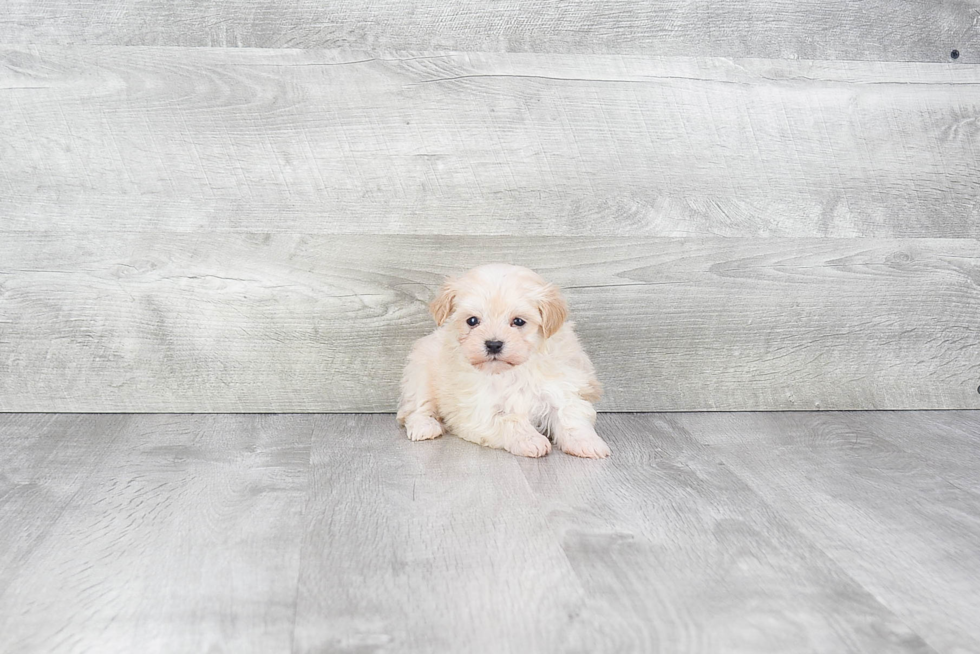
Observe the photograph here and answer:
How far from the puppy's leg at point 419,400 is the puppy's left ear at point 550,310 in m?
0.28

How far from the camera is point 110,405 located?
72.4 inches

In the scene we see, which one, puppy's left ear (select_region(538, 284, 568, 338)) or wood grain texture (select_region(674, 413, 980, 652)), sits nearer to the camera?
wood grain texture (select_region(674, 413, 980, 652))

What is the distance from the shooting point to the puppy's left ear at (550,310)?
158cm

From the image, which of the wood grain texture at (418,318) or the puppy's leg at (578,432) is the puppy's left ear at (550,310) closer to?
the puppy's leg at (578,432)

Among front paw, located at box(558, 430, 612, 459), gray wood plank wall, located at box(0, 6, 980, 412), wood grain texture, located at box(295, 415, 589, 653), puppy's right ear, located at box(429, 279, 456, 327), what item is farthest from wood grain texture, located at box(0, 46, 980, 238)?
wood grain texture, located at box(295, 415, 589, 653)

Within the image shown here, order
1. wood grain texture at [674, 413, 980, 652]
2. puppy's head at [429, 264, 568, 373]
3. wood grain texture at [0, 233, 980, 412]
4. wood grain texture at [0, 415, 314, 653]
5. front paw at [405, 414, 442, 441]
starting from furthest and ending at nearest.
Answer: wood grain texture at [0, 233, 980, 412], front paw at [405, 414, 442, 441], puppy's head at [429, 264, 568, 373], wood grain texture at [674, 413, 980, 652], wood grain texture at [0, 415, 314, 653]

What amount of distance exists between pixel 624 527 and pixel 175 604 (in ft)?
2.03

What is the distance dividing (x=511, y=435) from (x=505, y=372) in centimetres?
12

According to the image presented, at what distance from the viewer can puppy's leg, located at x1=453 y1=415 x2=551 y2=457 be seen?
5.24ft

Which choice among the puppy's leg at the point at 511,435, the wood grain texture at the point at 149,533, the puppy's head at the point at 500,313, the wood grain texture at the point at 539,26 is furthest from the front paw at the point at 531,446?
the wood grain texture at the point at 539,26

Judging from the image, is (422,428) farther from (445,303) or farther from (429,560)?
(429,560)

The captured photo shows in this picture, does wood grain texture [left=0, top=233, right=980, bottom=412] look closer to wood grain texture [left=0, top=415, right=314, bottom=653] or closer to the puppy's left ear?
wood grain texture [left=0, top=415, right=314, bottom=653]

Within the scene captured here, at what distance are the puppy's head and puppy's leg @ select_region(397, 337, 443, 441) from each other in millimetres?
170

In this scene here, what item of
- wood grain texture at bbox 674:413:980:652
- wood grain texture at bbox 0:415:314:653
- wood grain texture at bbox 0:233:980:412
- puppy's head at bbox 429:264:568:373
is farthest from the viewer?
wood grain texture at bbox 0:233:980:412
